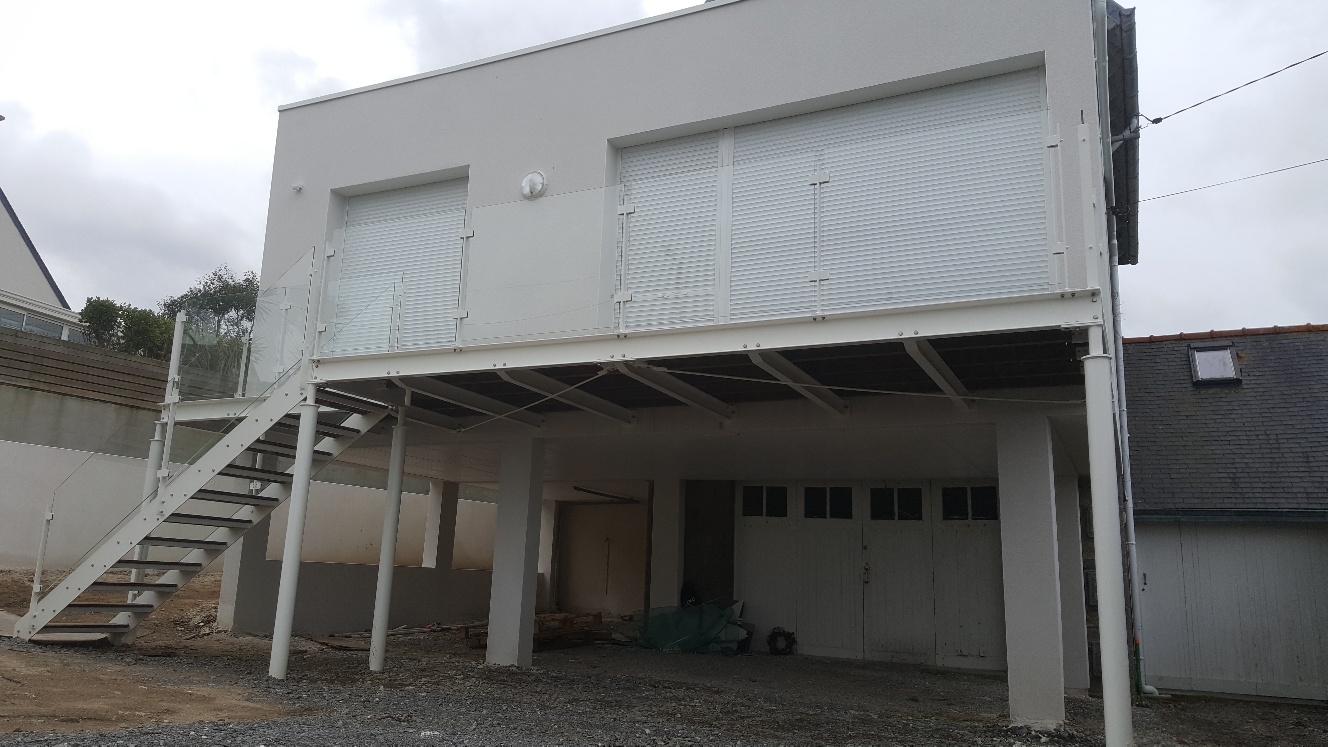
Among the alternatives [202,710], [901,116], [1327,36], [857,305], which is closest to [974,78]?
[901,116]

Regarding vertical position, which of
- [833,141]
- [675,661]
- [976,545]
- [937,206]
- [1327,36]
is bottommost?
[675,661]

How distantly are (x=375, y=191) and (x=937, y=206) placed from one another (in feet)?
21.9

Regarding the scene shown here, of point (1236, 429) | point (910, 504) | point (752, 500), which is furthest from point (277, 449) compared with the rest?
point (1236, 429)

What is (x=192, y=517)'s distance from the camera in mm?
8078

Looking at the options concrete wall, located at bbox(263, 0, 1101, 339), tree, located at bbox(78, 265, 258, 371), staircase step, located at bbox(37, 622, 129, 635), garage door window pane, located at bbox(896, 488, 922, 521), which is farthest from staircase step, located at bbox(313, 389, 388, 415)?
garage door window pane, located at bbox(896, 488, 922, 521)

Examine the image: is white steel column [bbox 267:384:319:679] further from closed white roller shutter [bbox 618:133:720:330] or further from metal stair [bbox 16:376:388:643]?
closed white roller shutter [bbox 618:133:720:330]

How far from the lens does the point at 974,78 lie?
7.17 metres

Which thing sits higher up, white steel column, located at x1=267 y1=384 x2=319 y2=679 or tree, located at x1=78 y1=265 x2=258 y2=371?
tree, located at x1=78 y1=265 x2=258 y2=371

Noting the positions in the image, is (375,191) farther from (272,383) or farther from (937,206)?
(937,206)

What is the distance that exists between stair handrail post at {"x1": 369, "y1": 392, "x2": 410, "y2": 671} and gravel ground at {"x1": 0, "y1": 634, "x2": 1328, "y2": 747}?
0.27 m

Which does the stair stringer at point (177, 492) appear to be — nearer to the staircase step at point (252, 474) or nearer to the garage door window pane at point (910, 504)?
the staircase step at point (252, 474)

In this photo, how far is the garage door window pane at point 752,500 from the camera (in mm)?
13062

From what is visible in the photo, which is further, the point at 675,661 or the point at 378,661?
the point at 675,661

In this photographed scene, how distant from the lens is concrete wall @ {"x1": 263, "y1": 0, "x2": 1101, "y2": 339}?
21.8 ft
